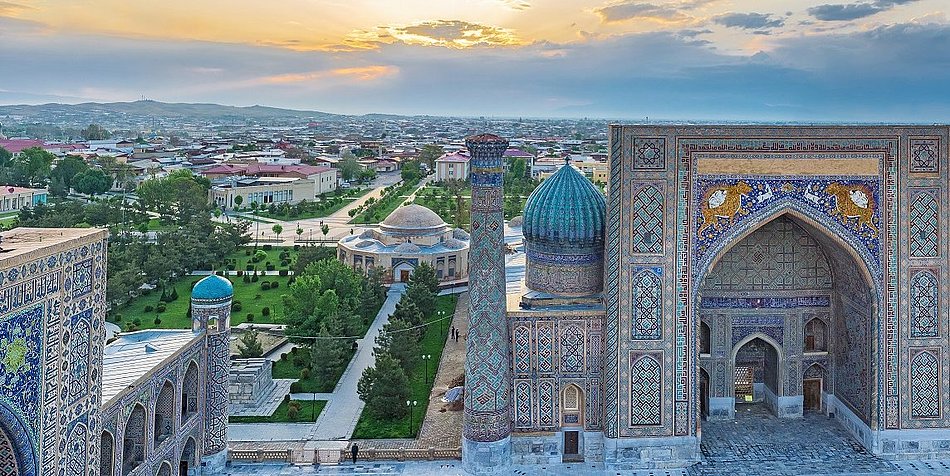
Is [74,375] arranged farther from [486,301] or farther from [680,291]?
[680,291]

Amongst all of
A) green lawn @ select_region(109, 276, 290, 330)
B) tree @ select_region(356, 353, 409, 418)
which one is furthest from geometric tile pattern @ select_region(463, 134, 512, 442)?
green lawn @ select_region(109, 276, 290, 330)

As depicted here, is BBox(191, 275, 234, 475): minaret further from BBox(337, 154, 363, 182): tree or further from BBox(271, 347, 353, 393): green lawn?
BBox(337, 154, 363, 182): tree

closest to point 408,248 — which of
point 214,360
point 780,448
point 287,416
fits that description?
point 287,416

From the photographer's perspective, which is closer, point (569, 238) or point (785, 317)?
point (569, 238)

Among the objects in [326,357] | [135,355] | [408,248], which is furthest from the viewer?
[408,248]

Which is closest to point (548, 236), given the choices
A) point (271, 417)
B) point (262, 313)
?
point (271, 417)

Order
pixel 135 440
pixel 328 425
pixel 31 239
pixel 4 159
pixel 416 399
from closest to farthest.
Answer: pixel 31 239, pixel 135 440, pixel 328 425, pixel 416 399, pixel 4 159

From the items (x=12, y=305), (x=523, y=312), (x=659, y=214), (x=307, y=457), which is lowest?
(x=307, y=457)

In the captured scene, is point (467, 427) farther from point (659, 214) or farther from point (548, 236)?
point (659, 214)
